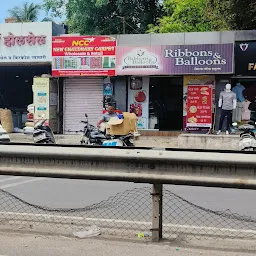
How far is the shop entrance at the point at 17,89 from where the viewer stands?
819 inches

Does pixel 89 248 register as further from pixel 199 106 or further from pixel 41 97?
pixel 41 97

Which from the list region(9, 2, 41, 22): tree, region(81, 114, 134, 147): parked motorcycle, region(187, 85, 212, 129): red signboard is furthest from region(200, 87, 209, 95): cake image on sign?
region(9, 2, 41, 22): tree

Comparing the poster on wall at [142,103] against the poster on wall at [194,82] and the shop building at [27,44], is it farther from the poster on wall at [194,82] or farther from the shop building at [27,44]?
the shop building at [27,44]

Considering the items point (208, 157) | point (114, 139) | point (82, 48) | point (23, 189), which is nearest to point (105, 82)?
point (82, 48)

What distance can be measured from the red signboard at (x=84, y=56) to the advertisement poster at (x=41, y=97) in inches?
24.3

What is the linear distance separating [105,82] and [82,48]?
1664 mm

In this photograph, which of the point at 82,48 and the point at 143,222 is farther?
the point at 82,48

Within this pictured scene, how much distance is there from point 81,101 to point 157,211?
14.7m

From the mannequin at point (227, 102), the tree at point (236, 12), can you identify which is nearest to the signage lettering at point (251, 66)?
the mannequin at point (227, 102)

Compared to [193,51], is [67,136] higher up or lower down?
lower down

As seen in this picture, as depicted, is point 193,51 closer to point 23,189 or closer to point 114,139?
point 114,139

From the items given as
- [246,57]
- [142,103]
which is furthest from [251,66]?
[142,103]

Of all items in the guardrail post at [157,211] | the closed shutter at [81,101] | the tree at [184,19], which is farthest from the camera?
the tree at [184,19]

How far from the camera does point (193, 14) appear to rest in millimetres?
27594
